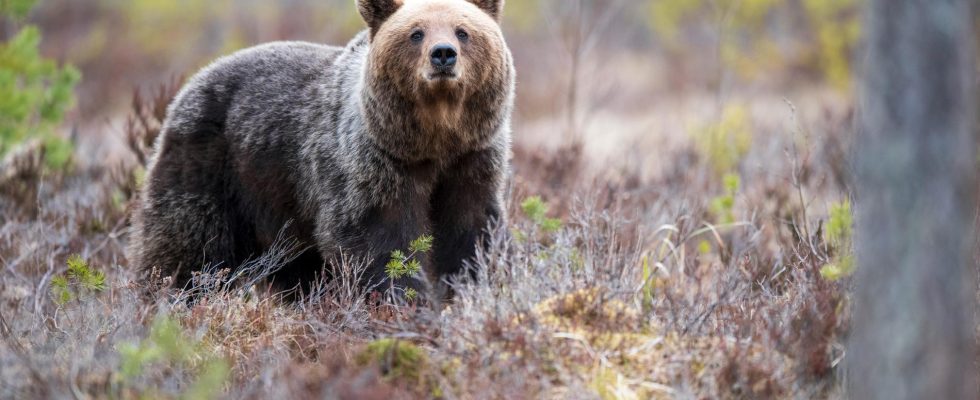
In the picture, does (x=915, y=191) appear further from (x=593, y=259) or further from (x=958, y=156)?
(x=593, y=259)

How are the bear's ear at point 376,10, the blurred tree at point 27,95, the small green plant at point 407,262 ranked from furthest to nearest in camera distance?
the blurred tree at point 27,95, the bear's ear at point 376,10, the small green plant at point 407,262

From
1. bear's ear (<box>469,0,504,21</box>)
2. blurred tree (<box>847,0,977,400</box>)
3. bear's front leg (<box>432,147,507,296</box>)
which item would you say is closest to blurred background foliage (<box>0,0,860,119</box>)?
bear's ear (<box>469,0,504,21</box>)

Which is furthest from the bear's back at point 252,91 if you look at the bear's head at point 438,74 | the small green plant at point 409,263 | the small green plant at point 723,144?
the small green plant at point 723,144

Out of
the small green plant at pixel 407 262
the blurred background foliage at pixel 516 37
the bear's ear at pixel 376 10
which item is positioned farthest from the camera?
the blurred background foliage at pixel 516 37

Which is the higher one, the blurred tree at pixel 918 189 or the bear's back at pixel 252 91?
the blurred tree at pixel 918 189

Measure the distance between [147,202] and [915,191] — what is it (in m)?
4.71

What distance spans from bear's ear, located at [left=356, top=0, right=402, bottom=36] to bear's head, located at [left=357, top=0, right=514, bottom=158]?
0.41ft

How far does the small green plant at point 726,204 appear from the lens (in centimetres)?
695

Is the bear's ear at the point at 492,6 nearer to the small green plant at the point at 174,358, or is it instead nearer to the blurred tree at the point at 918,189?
the small green plant at the point at 174,358

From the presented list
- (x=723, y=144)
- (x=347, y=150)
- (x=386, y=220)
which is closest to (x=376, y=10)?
(x=347, y=150)

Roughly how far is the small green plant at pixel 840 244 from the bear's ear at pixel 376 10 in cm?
256

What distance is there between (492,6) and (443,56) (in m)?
0.88

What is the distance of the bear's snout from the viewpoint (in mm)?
5176

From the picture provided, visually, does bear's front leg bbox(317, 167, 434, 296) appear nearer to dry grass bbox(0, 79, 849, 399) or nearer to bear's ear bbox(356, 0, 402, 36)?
dry grass bbox(0, 79, 849, 399)
